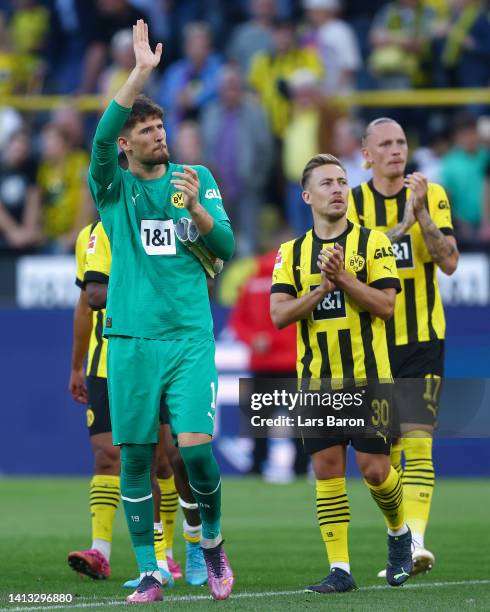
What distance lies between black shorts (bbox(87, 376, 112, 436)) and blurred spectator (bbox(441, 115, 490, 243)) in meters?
7.68

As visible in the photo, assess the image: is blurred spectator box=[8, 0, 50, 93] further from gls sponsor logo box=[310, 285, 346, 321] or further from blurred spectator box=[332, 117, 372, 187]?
gls sponsor logo box=[310, 285, 346, 321]

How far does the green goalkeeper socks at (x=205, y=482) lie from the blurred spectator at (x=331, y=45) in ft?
32.9

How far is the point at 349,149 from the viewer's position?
15078 mm

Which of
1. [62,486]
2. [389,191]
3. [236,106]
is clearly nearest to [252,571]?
[389,191]

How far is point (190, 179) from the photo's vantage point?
22.2 ft

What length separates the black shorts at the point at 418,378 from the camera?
8.48 m

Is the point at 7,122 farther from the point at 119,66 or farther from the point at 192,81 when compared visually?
the point at 192,81

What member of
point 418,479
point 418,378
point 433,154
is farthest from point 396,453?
point 433,154

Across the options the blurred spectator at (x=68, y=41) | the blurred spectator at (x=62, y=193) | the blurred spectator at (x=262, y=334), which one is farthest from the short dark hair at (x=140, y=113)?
the blurred spectator at (x=68, y=41)

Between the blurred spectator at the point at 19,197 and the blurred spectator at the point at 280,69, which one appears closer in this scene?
the blurred spectator at the point at 19,197

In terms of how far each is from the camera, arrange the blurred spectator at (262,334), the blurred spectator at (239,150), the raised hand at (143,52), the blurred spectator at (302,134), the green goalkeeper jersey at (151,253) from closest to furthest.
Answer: the raised hand at (143,52)
the green goalkeeper jersey at (151,253)
the blurred spectator at (262,334)
the blurred spectator at (302,134)
the blurred spectator at (239,150)

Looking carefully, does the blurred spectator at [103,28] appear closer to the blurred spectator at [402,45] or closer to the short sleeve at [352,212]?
the blurred spectator at [402,45]

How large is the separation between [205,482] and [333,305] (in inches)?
45.8

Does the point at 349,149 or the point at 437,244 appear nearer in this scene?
the point at 437,244
